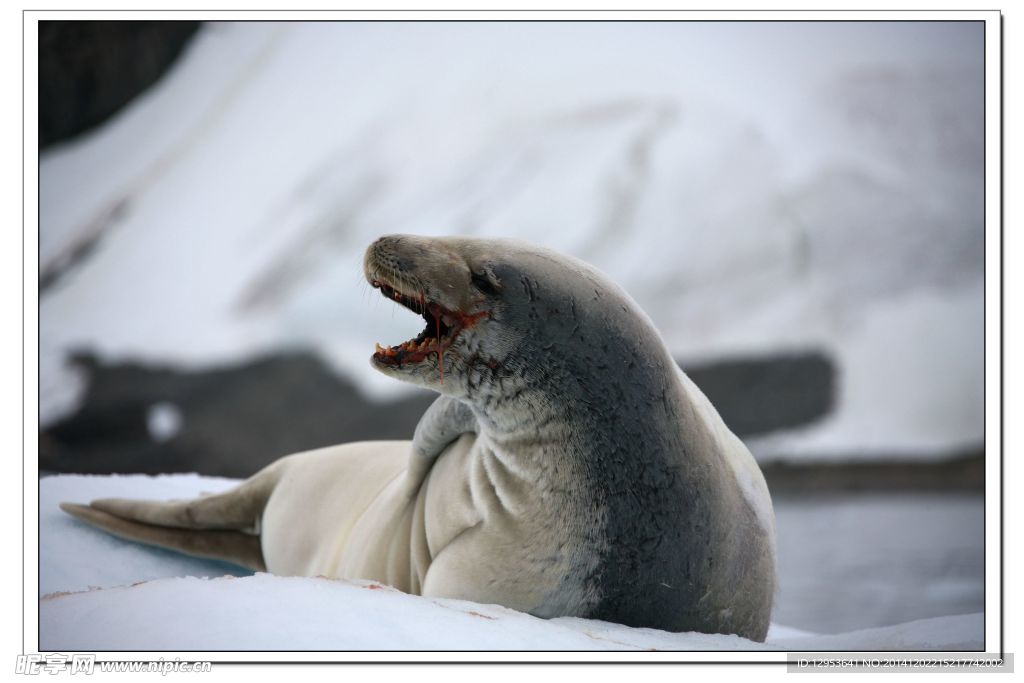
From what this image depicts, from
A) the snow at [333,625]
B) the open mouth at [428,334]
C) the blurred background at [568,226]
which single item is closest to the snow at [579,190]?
the blurred background at [568,226]

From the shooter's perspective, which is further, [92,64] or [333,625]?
[92,64]

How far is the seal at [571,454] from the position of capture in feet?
7.26

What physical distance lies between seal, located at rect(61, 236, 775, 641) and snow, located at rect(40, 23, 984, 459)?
0.86m

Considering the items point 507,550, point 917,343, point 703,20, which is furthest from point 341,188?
point 917,343

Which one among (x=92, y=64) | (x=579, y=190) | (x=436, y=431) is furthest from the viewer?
(x=579, y=190)

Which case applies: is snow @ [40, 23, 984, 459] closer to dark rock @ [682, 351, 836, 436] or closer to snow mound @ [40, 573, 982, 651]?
dark rock @ [682, 351, 836, 436]

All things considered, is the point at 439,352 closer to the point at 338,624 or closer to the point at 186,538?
the point at 338,624

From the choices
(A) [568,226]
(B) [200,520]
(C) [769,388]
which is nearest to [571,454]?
(C) [769,388]

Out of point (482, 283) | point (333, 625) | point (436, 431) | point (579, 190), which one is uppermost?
point (579, 190)

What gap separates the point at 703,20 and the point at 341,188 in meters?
1.23

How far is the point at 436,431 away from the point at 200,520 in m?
1.00

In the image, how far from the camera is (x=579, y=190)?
133 inches

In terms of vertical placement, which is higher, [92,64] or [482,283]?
[92,64]

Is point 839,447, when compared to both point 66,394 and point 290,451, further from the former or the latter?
point 66,394
